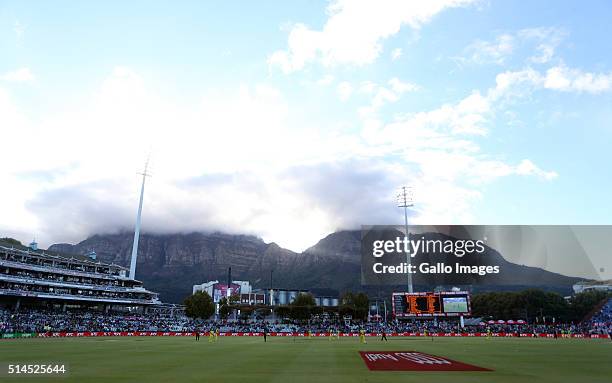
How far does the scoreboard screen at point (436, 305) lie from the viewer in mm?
86375

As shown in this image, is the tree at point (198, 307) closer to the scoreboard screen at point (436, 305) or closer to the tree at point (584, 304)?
the scoreboard screen at point (436, 305)

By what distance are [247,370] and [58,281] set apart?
107545mm

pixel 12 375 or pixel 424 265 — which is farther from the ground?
pixel 424 265

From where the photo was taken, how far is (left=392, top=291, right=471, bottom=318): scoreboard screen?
8638 cm

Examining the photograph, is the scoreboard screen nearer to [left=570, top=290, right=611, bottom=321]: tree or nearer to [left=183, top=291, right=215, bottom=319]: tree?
[left=183, top=291, right=215, bottom=319]: tree

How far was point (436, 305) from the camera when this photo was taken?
8644 centimetres

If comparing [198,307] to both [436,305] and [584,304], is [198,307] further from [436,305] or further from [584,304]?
[584,304]

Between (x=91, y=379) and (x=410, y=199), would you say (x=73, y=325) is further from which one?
(x=410, y=199)

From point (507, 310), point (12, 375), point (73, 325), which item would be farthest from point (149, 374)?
point (507, 310)

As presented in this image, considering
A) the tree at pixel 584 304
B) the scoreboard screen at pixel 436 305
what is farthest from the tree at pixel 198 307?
the tree at pixel 584 304

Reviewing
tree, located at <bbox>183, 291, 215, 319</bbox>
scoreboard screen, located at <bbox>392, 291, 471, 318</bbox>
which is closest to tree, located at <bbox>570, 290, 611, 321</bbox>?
scoreboard screen, located at <bbox>392, 291, 471, 318</bbox>

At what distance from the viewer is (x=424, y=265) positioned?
120 meters

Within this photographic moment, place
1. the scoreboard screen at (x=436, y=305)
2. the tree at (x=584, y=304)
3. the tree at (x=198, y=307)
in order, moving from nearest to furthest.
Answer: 1. the scoreboard screen at (x=436, y=305)
2. the tree at (x=198, y=307)
3. the tree at (x=584, y=304)

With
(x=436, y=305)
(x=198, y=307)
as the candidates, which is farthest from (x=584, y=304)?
(x=198, y=307)
